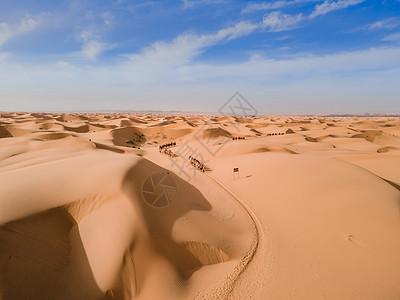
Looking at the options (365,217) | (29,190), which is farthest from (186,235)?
(365,217)

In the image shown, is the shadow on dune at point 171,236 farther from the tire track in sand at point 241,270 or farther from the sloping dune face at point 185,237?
the tire track in sand at point 241,270

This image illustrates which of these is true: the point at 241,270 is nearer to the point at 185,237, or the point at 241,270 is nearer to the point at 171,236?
the point at 185,237

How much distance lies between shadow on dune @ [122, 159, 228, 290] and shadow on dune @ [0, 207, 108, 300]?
1936 millimetres

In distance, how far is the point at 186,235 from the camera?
7.26 meters

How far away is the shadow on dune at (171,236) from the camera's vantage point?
21.2ft

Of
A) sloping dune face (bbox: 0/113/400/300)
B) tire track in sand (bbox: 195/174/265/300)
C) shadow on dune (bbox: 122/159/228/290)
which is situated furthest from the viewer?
shadow on dune (bbox: 122/159/228/290)

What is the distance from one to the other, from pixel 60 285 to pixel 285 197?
9.94m

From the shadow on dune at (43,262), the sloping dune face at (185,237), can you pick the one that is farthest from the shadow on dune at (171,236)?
the shadow on dune at (43,262)

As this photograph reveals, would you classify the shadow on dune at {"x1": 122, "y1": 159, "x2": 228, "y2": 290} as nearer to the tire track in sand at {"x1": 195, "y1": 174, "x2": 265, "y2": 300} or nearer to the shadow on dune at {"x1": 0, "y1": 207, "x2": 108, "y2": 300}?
the tire track in sand at {"x1": 195, "y1": 174, "x2": 265, "y2": 300}

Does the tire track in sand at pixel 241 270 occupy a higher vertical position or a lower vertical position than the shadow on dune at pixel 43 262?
lower

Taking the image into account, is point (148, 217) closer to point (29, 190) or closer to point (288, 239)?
point (29, 190)

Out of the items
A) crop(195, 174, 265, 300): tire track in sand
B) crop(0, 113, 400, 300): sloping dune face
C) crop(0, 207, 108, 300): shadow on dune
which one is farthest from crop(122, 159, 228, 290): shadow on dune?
crop(0, 207, 108, 300): shadow on dune

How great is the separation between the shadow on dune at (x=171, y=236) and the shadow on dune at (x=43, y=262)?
6.35 ft

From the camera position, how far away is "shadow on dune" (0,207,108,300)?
15.2 ft
